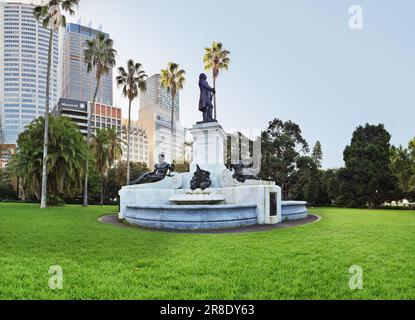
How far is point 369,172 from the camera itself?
36781 millimetres

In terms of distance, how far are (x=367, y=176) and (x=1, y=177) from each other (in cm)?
A: 5769

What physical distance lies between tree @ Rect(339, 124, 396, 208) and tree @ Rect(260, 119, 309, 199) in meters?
6.36

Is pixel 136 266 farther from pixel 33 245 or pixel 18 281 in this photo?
pixel 33 245

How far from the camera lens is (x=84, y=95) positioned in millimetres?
177875

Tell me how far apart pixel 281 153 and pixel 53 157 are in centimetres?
2814

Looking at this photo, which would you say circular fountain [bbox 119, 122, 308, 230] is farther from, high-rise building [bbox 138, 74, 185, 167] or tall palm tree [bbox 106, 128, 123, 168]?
high-rise building [bbox 138, 74, 185, 167]

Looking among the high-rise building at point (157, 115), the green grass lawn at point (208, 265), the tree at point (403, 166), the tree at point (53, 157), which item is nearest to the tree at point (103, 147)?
the tree at point (53, 157)

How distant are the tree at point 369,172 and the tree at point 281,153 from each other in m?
6.36

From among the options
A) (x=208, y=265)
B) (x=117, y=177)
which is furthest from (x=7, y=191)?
(x=208, y=265)

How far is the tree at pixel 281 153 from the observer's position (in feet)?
139

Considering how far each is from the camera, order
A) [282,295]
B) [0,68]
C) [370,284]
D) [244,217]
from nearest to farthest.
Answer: [282,295]
[370,284]
[244,217]
[0,68]

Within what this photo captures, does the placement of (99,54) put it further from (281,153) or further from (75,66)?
(75,66)

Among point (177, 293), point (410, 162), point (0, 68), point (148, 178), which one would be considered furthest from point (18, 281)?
point (0, 68)

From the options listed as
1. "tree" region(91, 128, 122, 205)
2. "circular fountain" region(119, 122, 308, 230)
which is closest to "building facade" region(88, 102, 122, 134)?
"tree" region(91, 128, 122, 205)
